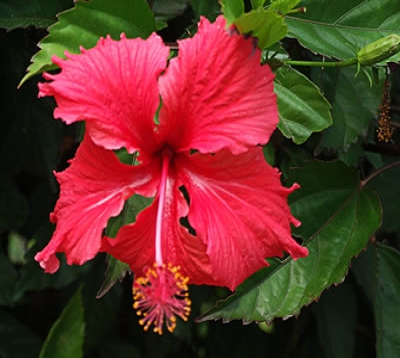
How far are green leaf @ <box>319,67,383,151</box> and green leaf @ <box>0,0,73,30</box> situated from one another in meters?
0.51

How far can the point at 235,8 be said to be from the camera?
3.29 ft

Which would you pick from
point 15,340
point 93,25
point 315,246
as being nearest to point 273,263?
point 315,246

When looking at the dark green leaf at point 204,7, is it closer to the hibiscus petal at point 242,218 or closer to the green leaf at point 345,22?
the green leaf at point 345,22

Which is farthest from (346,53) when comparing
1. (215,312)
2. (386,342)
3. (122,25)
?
(386,342)

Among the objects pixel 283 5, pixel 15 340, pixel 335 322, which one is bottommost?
pixel 335 322

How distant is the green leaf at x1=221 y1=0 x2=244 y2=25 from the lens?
931mm

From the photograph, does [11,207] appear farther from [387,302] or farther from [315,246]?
[387,302]

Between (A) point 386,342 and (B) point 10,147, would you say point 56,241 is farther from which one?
(A) point 386,342

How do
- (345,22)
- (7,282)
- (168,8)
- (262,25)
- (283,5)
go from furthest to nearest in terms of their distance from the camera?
(7,282) < (168,8) < (345,22) < (283,5) < (262,25)

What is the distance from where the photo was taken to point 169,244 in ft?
3.33

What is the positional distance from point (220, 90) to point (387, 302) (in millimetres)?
706

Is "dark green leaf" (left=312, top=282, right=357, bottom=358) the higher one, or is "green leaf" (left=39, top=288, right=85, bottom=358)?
"green leaf" (left=39, top=288, right=85, bottom=358)

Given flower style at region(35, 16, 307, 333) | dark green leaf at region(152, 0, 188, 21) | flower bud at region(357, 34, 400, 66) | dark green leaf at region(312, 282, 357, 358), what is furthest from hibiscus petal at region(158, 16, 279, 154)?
dark green leaf at region(312, 282, 357, 358)

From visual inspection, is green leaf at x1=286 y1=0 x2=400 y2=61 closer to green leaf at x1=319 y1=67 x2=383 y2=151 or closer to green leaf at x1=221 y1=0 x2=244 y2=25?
green leaf at x1=319 y1=67 x2=383 y2=151
